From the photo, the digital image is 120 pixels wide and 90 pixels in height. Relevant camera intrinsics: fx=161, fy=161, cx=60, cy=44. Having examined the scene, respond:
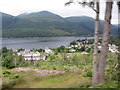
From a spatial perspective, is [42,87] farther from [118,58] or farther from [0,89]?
[118,58]

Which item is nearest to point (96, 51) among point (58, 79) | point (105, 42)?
point (105, 42)

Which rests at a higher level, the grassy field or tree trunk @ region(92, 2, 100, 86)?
tree trunk @ region(92, 2, 100, 86)

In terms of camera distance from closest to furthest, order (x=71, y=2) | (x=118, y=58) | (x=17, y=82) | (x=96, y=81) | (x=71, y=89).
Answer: (x=71, y=89) → (x=96, y=81) → (x=17, y=82) → (x=71, y=2) → (x=118, y=58)

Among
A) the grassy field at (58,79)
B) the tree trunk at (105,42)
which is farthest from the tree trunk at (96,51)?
the grassy field at (58,79)

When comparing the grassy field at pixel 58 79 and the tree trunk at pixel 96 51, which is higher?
the tree trunk at pixel 96 51

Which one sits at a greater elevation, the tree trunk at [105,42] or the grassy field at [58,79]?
the tree trunk at [105,42]

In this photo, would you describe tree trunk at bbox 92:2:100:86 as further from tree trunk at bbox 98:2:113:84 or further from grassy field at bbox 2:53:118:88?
grassy field at bbox 2:53:118:88

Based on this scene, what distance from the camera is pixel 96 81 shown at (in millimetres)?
7430

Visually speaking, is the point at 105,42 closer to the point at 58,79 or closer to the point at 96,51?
the point at 96,51

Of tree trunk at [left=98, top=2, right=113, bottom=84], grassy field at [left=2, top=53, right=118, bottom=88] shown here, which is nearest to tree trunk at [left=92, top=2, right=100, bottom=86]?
tree trunk at [left=98, top=2, right=113, bottom=84]

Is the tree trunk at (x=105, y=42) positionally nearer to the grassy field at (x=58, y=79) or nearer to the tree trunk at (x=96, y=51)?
the tree trunk at (x=96, y=51)

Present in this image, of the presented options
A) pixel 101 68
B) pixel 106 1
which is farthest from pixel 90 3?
pixel 101 68

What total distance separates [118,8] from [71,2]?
2579mm

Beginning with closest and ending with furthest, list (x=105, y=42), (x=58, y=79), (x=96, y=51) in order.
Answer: (x=105, y=42), (x=96, y=51), (x=58, y=79)
